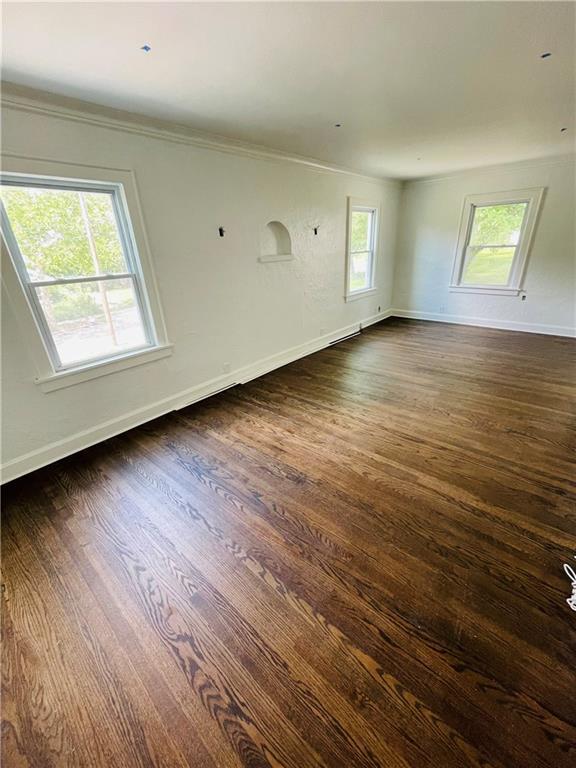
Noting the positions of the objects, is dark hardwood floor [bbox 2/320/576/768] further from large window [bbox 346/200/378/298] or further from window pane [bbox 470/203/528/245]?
window pane [bbox 470/203/528/245]

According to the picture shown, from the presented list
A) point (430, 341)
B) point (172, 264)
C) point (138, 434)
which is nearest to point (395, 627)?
point (138, 434)

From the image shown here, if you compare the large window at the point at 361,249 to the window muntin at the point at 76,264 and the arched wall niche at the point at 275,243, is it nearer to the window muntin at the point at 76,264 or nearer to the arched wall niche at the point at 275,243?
the arched wall niche at the point at 275,243

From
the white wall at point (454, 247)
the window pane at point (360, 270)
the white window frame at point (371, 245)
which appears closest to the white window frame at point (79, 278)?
the white window frame at point (371, 245)

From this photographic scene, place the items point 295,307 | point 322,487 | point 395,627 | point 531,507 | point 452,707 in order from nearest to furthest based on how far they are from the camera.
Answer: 1. point 452,707
2. point 395,627
3. point 531,507
4. point 322,487
5. point 295,307

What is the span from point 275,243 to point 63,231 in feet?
7.89

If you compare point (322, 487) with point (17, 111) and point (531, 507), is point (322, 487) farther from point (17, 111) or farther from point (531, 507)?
point (17, 111)

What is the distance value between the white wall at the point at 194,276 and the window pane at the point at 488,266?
2.56 meters

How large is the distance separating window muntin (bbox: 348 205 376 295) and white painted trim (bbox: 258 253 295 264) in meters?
1.53

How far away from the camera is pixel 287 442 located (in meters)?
2.65

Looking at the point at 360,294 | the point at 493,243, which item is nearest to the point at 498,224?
the point at 493,243

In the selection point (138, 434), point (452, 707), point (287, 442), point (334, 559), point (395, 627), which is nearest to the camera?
point (452, 707)

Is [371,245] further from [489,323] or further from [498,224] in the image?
[489,323]

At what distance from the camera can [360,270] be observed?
5.68 metres

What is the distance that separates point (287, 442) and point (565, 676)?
1919 millimetres
